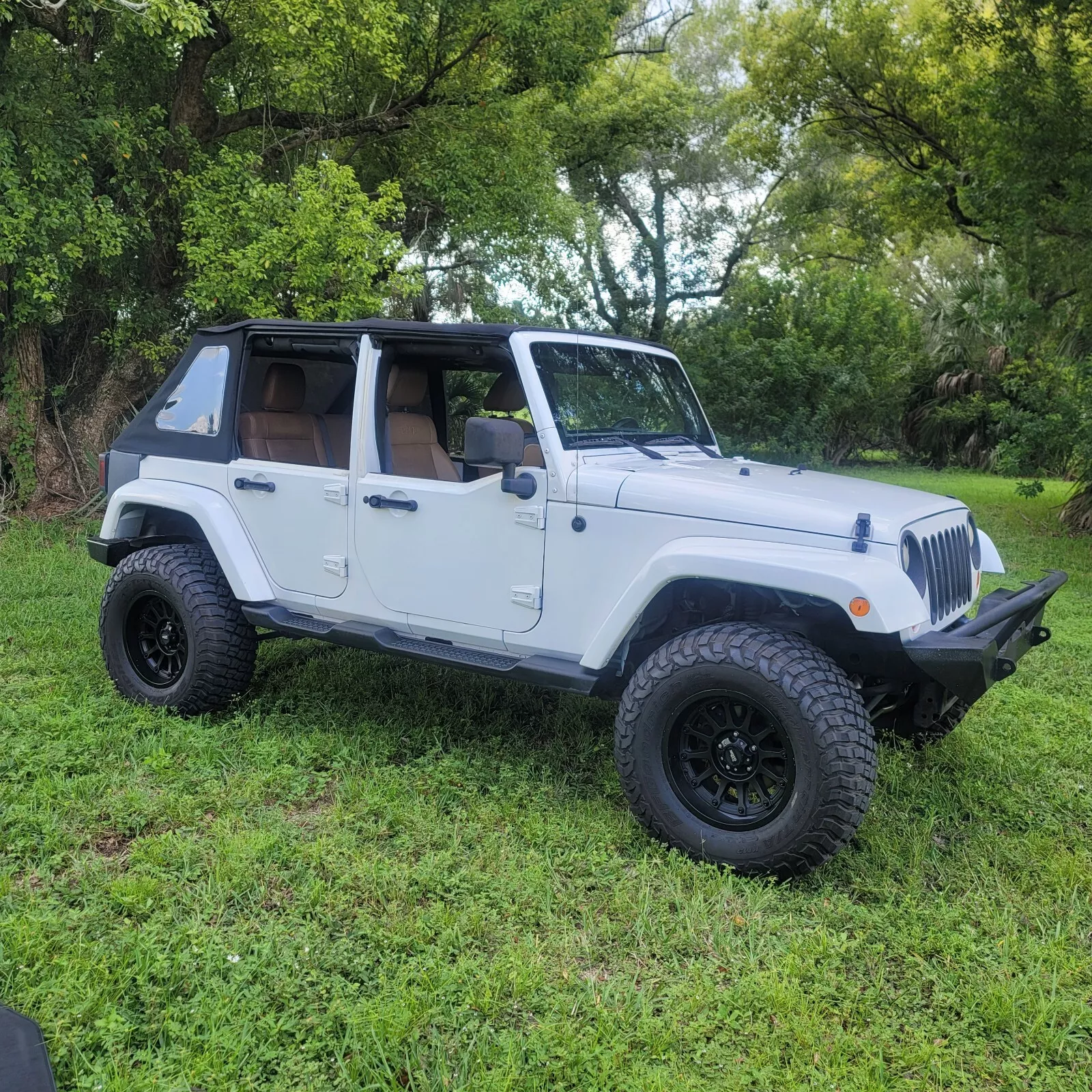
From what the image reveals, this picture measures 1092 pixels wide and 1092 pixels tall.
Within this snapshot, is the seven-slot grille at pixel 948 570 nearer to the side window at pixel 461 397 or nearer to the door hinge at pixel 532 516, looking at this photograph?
the door hinge at pixel 532 516

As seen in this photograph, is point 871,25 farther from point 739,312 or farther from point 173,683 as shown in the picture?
point 173,683

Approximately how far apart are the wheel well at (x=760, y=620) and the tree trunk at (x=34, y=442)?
29.4 ft

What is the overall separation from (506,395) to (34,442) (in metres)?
8.35

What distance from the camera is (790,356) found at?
621 inches

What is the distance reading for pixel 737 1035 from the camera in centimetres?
256

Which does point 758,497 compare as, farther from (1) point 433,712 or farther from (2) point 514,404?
(1) point 433,712

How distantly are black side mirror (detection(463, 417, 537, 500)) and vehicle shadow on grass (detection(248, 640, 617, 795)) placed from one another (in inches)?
54.8

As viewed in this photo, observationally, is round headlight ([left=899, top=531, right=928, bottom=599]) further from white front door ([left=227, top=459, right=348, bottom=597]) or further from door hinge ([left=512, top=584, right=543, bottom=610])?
white front door ([left=227, top=459, right=348, bottom=597])

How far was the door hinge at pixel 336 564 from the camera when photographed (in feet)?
14.2

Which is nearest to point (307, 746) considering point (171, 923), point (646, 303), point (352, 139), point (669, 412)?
point (171, 923)

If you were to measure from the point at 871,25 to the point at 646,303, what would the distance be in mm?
7222

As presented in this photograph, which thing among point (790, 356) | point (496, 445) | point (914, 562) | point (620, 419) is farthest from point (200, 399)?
point (790, 356)

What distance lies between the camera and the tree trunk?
1044cm

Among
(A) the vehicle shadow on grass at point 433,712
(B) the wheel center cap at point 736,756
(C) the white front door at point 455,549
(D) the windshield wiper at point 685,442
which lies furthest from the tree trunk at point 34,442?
(B) the wheel center cap at point 736,756
